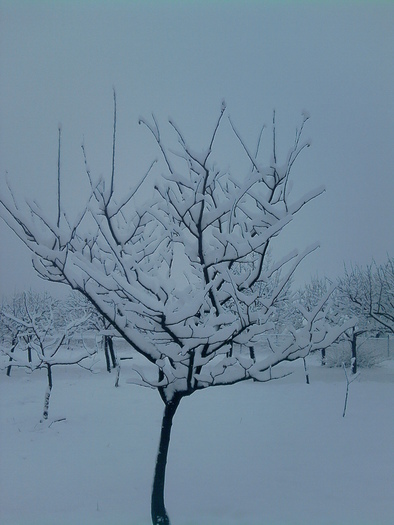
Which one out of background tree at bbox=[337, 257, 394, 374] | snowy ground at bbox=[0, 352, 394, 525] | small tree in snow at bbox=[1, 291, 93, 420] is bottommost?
snowy ground at bbox=[0, 352, 394, 525]

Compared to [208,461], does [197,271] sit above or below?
above

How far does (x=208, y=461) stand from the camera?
7.22 m

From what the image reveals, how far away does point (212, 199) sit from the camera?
4.30 metres

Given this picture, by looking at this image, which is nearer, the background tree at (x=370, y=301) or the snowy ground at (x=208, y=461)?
the snowy ground at (x=208, y=461)

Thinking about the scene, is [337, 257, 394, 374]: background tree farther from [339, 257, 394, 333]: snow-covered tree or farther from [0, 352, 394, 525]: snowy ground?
[0, 352, 394, 525]: snowy ground

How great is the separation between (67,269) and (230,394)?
489 inches

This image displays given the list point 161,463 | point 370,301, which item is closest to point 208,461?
point 161,463

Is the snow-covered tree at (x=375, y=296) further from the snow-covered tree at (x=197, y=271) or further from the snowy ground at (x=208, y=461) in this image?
the snow-covered tree at (x=197, y=271)

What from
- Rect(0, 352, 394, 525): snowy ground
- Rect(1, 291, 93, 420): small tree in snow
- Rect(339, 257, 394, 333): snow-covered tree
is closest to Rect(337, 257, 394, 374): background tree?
→ Rect(339, 257, 394, 333): snow-covered tree

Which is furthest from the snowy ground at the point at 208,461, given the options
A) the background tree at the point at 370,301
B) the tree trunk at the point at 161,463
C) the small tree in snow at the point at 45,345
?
the background tree at the point at 370,301

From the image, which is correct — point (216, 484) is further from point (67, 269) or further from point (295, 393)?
point (295, 393)

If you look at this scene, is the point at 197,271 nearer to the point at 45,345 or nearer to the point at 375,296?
the point at 45,345

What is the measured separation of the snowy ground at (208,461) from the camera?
16.7 ft

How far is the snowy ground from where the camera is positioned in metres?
5.09
